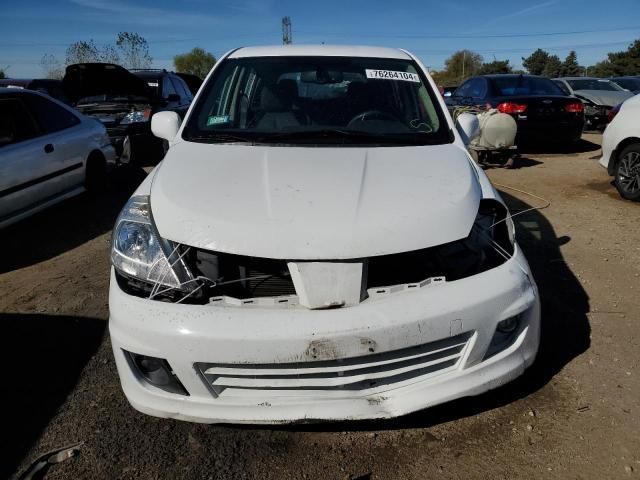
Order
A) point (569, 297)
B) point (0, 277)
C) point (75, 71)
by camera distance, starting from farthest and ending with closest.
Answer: point (75, 71) < point (0, 277) < point (569, 297)

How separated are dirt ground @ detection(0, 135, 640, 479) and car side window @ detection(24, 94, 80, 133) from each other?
7.98 ft

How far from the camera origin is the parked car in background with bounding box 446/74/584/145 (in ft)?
28.1

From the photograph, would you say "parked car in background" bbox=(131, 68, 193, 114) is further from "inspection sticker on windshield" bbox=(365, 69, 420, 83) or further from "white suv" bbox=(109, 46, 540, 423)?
"white suv" bbox=(109, 46, 540, 423)

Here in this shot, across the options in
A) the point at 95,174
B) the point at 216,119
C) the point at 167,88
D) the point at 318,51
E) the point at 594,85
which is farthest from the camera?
the point at 594,85

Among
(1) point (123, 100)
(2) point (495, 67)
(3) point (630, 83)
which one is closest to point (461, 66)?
(2) point (495, 67)

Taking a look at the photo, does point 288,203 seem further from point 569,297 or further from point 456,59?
point 456,59

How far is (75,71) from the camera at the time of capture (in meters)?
7.76

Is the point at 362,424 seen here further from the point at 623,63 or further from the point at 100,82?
the point at 623,63

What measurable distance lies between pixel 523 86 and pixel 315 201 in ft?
28.1

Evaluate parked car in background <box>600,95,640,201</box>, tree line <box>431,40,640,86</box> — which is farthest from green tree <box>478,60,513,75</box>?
parked car in background <box>600,95,640,201</box>

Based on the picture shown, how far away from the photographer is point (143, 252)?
83.0 inches

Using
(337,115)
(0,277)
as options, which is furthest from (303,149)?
(0,277)

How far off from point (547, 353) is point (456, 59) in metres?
76.0

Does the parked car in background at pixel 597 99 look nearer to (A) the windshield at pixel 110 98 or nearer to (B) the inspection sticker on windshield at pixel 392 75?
(A) the windshield at pixel 110 98
